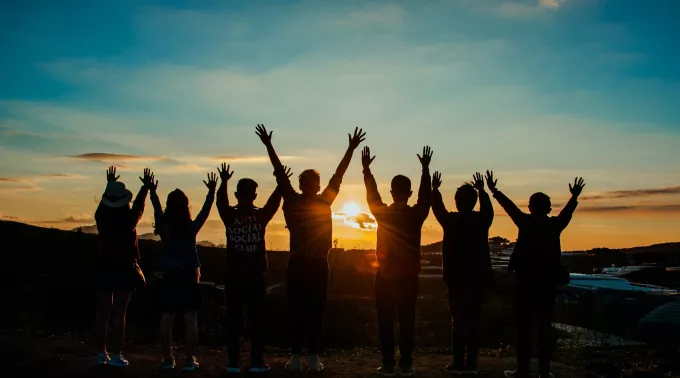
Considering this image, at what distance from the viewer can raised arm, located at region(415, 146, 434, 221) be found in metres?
7.84

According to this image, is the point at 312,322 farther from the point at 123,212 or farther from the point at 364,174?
the point at 123,212

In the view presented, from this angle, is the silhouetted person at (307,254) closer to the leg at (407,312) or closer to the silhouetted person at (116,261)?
the leg at (407,312)

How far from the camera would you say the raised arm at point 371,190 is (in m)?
7.93

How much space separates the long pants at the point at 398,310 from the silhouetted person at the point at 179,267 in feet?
7.82

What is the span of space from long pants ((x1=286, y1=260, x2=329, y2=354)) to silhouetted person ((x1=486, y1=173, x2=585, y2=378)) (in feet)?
8.28

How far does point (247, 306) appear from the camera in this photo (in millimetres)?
7656

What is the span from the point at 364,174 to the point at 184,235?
2.48 metres

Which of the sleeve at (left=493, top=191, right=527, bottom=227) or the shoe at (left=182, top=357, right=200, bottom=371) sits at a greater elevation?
the sleeve at (left=493, top=191, right=527, bottom=227)

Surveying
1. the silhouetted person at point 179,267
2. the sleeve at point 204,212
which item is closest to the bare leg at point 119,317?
the silhouetted person at point 179,267

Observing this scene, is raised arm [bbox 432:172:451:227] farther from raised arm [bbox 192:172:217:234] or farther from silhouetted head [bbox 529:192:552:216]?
raised arm [bbox 192:172:217:234]

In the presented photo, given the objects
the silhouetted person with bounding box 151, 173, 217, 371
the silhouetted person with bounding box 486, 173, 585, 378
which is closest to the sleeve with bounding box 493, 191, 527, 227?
the silhouetted person with bounding box 486, 173, 585, 378

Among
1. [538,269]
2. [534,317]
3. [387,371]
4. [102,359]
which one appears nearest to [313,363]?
[387,371]

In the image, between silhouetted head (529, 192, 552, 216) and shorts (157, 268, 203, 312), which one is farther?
silhouetted head (529, 192, 552, 216)

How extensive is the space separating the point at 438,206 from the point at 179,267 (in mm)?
3500
